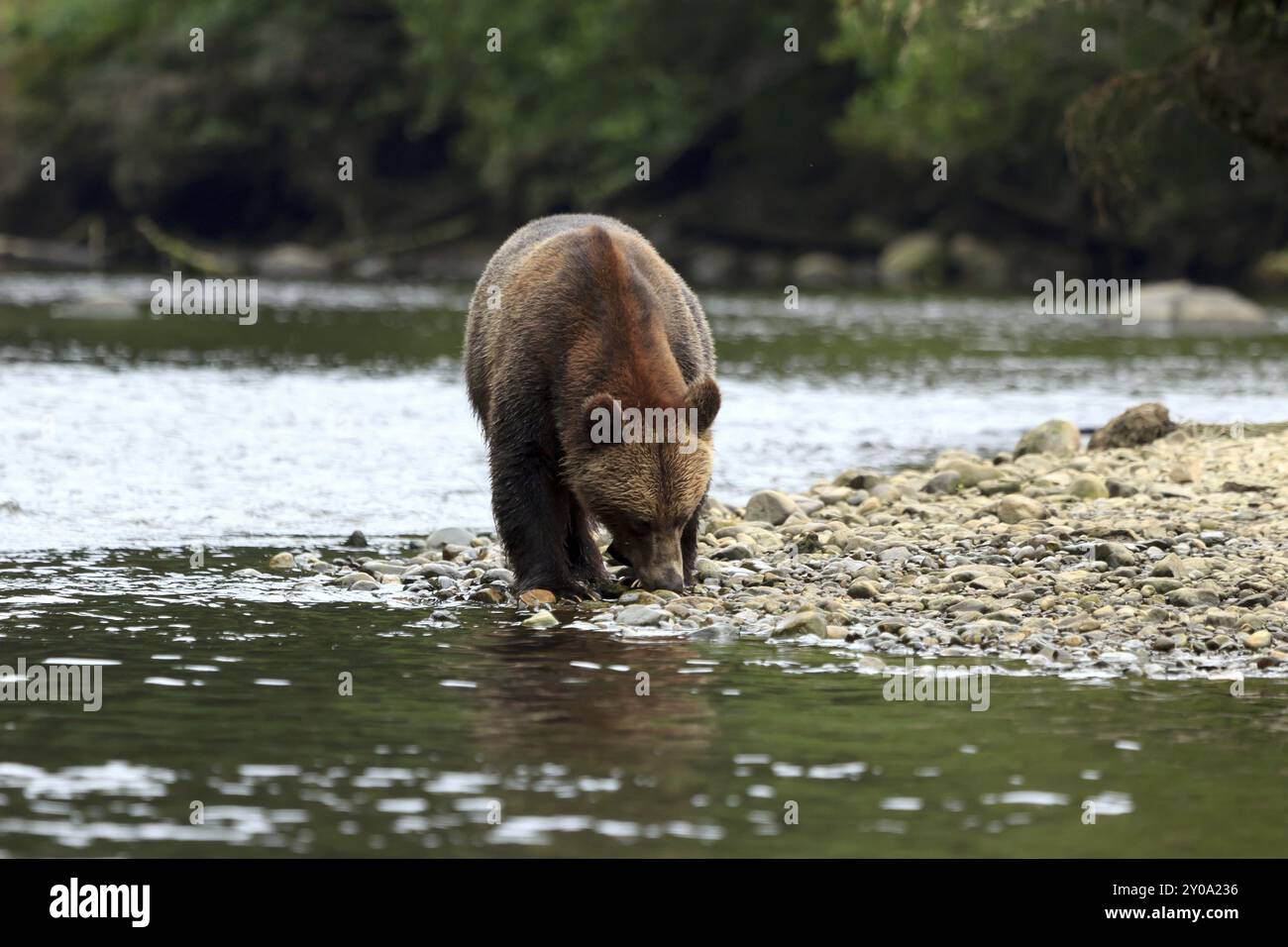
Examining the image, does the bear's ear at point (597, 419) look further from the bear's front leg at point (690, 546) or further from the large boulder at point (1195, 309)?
the large boulder at point (1195, 309)

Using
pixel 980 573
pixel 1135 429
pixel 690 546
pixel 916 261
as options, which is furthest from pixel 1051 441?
pixel 916 261

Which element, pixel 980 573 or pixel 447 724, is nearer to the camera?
pixel 447 724

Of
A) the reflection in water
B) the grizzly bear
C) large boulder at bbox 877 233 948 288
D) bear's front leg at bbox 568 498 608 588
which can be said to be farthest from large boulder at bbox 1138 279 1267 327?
the reflection in water

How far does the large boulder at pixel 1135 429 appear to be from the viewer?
55.0 feet

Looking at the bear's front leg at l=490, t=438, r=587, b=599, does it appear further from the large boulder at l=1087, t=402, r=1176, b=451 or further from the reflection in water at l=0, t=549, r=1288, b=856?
the large boulder at l=1087, t=402, r=1176, b=451

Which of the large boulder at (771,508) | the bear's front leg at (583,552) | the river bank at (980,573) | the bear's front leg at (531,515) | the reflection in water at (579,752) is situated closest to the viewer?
the reflection in water at (579,752)

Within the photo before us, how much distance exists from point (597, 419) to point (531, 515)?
99 centimetres

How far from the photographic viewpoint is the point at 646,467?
1019 centimetres

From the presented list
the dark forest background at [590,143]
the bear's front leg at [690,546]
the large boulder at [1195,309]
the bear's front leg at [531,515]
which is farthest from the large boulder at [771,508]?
the dark forest background at [590,143]

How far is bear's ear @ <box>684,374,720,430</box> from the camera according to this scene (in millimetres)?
10172

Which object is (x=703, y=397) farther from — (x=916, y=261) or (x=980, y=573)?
(x=916, y=261)
